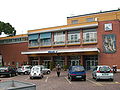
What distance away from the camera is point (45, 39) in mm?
42469

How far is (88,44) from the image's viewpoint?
1425 inches

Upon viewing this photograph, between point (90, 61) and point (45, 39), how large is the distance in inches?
447

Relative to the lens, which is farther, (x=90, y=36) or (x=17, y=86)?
(x=90, y=36)

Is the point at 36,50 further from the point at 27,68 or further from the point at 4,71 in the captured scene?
the point at 4,71

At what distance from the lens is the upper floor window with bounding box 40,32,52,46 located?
136 feet

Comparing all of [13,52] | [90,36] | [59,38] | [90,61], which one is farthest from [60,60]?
[13,52]

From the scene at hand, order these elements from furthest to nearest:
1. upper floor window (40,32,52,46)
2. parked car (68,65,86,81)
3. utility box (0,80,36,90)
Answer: upper floor window (40,32,52,46), parked car (68,65,86,81), utility box (0,80,36,90)

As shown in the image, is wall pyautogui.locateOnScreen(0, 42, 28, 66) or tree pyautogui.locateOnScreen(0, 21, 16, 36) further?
wall pyautogui.locateOnScreen(0, 42, 28, 66)

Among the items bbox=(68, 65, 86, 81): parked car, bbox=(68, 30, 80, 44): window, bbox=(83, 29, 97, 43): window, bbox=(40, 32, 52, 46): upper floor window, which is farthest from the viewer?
bbox=(40, 32, 52, 46): upper floor window

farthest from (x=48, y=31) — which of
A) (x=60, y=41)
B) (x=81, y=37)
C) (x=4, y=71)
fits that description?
(x=4, y=71)

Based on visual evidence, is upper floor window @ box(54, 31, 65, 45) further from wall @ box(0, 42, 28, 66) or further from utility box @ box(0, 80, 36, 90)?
utility box @ box(0, 80, 36, 90)

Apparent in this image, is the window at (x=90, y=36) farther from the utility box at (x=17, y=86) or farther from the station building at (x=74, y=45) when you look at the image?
the utility box at (x=17, y=86)

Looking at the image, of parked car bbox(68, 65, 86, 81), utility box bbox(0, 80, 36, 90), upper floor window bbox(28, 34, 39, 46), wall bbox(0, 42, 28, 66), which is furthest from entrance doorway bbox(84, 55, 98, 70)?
utility box bbox(0, 80, 36, 90)

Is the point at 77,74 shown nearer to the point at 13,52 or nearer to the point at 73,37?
the point at 73,37
